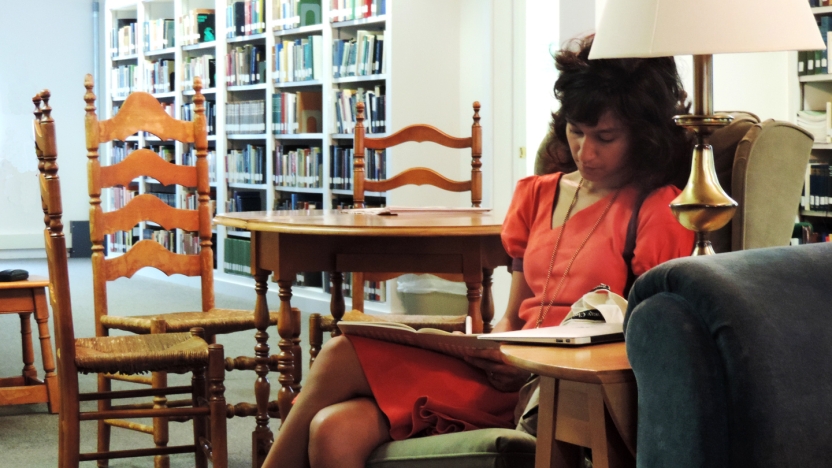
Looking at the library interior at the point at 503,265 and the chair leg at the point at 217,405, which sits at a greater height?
the library interior at the point at 503,265

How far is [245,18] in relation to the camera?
250 inches

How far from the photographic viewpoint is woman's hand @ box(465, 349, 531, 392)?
5.33 ft

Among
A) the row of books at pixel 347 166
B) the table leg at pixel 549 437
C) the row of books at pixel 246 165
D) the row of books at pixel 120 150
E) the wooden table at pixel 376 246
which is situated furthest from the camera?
the row of books at pixel 120 150

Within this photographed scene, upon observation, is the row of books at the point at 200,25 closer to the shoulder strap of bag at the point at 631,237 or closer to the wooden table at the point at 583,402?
the shoulder strap of bag at the point at 631,237

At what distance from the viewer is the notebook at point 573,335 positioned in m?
1.25

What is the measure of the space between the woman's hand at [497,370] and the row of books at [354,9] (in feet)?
12.6

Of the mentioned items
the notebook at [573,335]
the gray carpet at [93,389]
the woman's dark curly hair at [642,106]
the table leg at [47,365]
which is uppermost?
the woman's dark curly hair at [642,106]

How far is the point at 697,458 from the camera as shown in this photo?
103 cm

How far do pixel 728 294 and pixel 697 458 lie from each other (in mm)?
179

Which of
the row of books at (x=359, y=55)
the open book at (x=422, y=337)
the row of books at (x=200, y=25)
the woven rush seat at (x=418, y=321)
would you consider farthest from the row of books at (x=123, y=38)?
the open book at (x=422, y=337)

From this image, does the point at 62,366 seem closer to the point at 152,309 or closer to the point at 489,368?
the point at 489,368

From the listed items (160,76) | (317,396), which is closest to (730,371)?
(317,396)

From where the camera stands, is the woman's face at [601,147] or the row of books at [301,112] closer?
the woman's face at [601,147]

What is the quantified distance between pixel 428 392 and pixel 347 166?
13.1 ft
